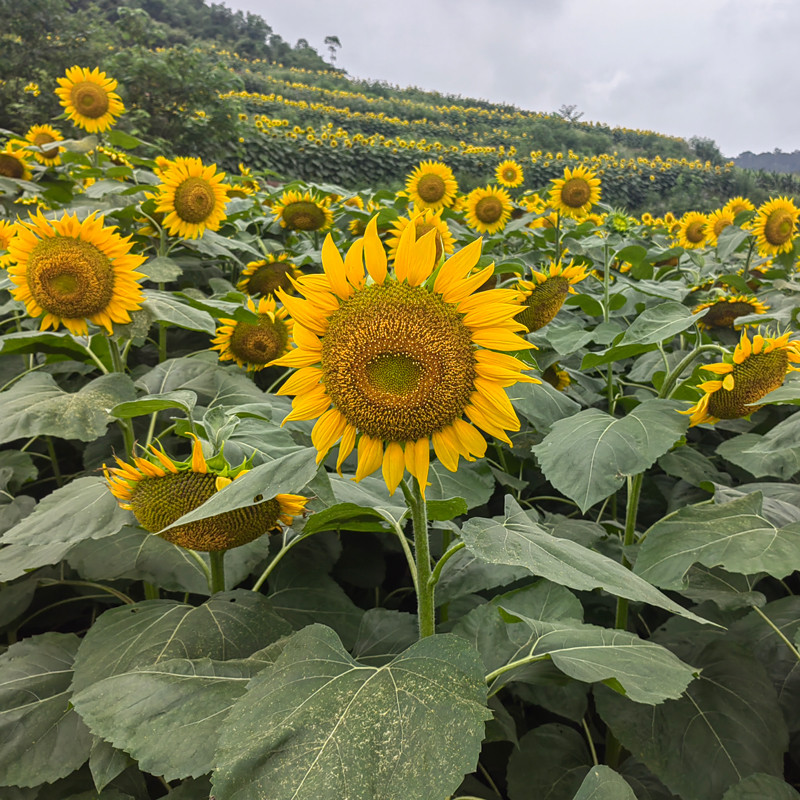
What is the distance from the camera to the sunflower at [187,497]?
1240mm

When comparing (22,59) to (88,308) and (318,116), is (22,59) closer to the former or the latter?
(318,116)

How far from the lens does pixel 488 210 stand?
447cm

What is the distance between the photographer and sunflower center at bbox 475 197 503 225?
4465 mm

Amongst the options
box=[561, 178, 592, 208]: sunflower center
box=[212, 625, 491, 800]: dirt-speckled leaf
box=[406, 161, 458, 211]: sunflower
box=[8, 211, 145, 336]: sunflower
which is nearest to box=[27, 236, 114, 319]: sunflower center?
box=[8, 211, 145, 336]: sunflower

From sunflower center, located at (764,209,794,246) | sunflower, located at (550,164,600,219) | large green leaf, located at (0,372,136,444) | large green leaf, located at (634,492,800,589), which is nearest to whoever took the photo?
large green leaf, located at (634,492,800,589)

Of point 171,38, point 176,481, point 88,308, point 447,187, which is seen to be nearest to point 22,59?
point 447,187

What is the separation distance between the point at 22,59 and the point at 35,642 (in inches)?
748

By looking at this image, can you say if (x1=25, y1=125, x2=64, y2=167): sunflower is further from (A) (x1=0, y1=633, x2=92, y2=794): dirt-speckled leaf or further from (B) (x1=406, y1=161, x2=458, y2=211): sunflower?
(A) (x1=0, y1=633, x2=92, y2=794): dirt-speckled leaf

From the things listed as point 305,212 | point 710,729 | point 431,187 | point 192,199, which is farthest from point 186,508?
point 431,187

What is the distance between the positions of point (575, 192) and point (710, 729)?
400cm

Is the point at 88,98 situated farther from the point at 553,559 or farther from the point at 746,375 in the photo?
the point at 553,559

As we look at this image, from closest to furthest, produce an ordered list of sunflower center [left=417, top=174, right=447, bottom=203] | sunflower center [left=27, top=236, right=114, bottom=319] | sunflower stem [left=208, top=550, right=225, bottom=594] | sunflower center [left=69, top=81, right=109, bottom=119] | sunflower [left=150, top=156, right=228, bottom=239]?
sunflower stem [left=208, top=550, right=225, bottom=594]
sunflower center [left=27, top=236, right=114, bottom=319]
sunflower [left=150, top=156, right=228, bottom=239]
sunflower center [left=69, top=81, right=109, bottom=119]
sunflower center [left=417, top=174, right=447, bottom=203]

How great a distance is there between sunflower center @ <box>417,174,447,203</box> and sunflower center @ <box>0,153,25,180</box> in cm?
260

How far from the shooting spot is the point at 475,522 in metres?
1.17
